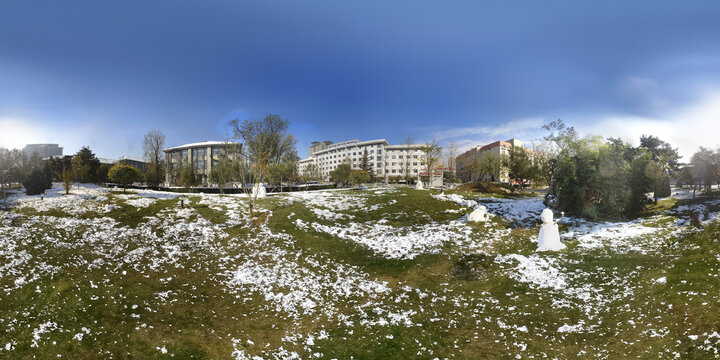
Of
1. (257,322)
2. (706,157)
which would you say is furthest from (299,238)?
(706,157)

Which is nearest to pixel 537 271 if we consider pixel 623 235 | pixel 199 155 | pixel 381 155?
pixel 623 235

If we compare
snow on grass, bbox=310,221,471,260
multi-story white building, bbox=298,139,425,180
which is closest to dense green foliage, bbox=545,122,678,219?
snow on grass, bbox=310,221,471,260

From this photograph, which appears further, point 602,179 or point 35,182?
point 35,182

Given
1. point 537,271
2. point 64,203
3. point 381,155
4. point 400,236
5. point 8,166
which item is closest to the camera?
point 537,271

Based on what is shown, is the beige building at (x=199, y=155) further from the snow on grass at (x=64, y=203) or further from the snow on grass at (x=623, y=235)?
the snow on grass at (x=623, y=235)

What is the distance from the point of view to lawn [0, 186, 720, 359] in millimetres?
9297

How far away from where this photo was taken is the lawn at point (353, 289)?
9297mm

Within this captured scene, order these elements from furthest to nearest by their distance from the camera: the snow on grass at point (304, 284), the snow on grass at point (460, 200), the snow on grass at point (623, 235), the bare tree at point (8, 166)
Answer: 1. the snow on grass at point (460, 200)
2. the bare tree at point (8, 166)
3. the snow on grass at point (623, 235)
4. the snow on grass at point (304, 284)

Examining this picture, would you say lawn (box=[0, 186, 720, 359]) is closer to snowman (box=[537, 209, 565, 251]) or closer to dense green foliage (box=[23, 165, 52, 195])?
snowman (box=[537, 209, 565, 251])

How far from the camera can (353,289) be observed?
1382 cm

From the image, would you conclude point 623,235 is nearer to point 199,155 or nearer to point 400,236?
point 400,236

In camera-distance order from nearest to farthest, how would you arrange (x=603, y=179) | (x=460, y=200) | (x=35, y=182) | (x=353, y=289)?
(x=353, y=289)
(x=603, y=179)
(x=460, y=200)
(x=35, y=182)

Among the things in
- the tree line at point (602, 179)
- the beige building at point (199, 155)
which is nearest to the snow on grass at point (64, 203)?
the tree line at point (602, 179)

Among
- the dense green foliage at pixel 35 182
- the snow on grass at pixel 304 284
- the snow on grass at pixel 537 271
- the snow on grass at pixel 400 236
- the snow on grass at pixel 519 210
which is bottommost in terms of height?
the snow on grass at pixel 304 284
